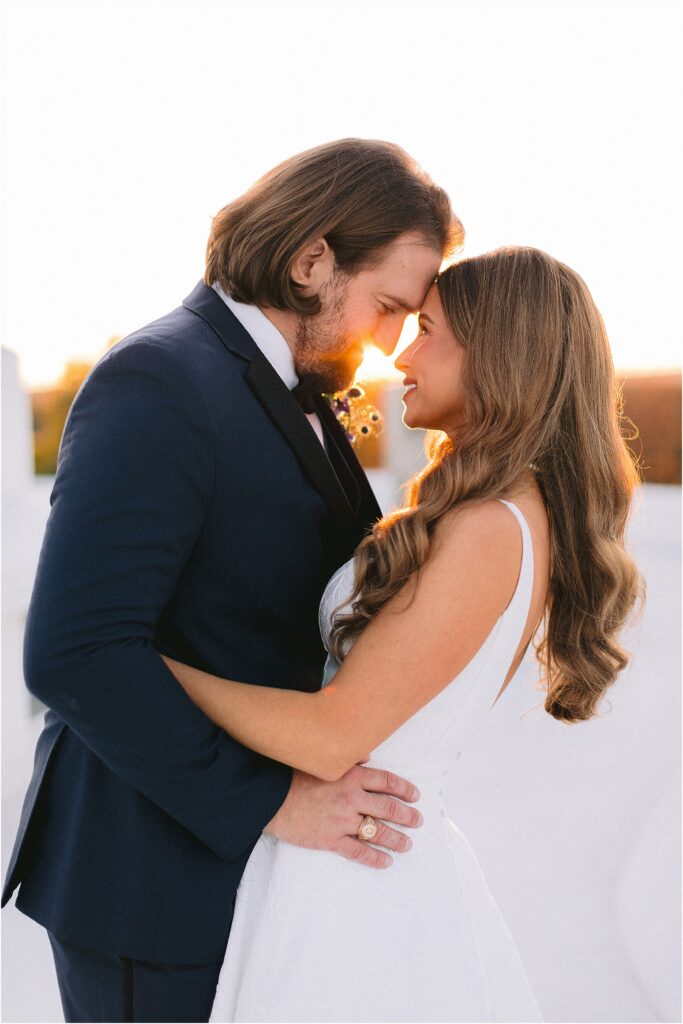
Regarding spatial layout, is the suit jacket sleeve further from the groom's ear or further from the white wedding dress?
the groom's ear

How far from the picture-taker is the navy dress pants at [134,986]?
1.34 metres

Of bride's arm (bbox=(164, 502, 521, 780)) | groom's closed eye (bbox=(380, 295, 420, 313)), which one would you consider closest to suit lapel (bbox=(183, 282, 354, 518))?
bride's arm (bbox=(164, 502, 521, 780))

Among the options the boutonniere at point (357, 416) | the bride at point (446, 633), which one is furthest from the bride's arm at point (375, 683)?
the boutonniere at point (357, 416)

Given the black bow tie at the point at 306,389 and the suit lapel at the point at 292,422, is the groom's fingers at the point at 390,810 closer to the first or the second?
the suit lapel at the point at 292,422

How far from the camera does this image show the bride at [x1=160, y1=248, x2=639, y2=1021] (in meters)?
1.30

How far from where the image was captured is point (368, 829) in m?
1.39

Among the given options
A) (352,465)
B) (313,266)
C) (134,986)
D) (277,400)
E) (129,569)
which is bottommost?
(134,986)

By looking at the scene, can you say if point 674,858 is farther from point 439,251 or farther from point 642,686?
point 439,251

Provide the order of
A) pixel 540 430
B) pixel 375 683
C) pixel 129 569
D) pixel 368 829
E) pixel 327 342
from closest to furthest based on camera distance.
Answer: pixel 129 569, pixel 375 683, pixel 368 829, pixel 540 430, pixel 327 342

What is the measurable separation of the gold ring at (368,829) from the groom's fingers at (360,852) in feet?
0.03

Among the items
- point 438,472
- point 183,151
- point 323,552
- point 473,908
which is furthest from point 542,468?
point 183,151

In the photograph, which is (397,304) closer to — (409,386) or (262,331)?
(409,386)

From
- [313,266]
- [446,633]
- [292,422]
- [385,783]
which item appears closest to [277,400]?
[292,422]

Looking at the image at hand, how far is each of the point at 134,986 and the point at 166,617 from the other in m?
0.60
